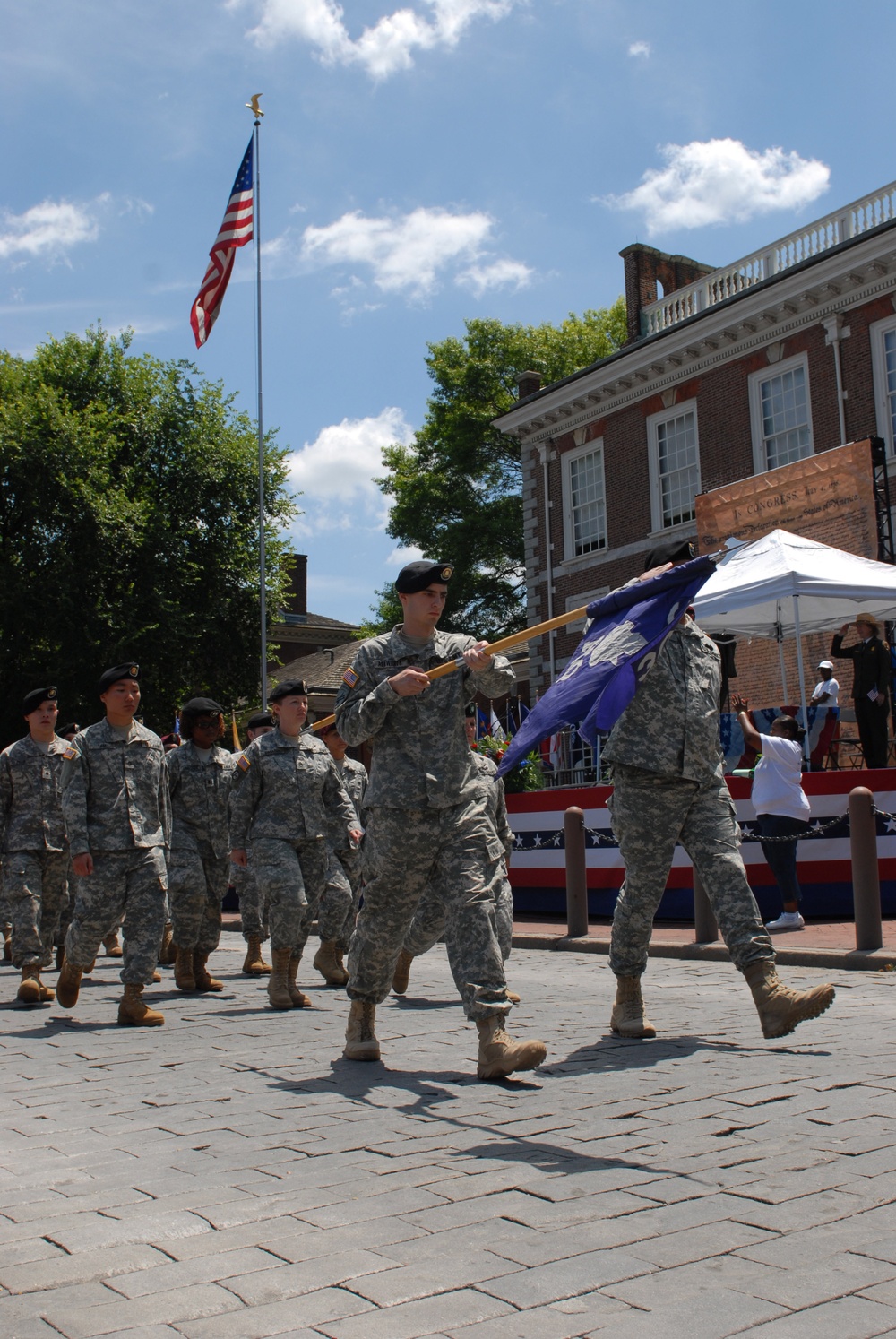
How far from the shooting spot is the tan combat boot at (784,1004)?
541 centimetres

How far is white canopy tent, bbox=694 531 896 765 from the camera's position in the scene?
1463 cm

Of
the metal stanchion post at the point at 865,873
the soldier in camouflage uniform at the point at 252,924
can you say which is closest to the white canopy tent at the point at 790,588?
the metal stanchion post at the point at 865,873

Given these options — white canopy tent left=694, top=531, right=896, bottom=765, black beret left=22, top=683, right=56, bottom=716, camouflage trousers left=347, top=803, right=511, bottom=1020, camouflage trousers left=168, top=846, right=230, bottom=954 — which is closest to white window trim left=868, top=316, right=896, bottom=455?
white canopy tent left=694, top=531, right=896, bottom=765

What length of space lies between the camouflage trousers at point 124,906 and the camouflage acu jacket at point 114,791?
0.10 metres

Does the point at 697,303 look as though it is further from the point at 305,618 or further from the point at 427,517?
the point at 305,618

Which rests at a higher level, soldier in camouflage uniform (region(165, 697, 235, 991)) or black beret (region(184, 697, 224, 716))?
black beret (region(184, 697, 224, 716))

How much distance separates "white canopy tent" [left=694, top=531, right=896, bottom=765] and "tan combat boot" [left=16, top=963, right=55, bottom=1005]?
8.23 metres

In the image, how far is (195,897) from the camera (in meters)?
8.73

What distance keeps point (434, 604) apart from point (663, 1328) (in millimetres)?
3356

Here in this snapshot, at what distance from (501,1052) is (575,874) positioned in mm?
7273

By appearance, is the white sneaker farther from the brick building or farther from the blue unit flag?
the brick building

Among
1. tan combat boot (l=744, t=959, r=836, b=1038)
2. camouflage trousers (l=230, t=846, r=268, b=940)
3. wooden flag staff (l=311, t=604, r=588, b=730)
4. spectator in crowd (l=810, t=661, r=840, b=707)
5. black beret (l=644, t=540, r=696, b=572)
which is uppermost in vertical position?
spectator in crowd (l=810, t=661, r=840, b=707)

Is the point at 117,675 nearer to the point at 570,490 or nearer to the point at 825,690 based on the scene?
the point at 825,690

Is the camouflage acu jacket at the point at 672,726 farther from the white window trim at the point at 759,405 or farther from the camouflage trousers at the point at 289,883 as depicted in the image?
the white window trim at the point at 759,405
